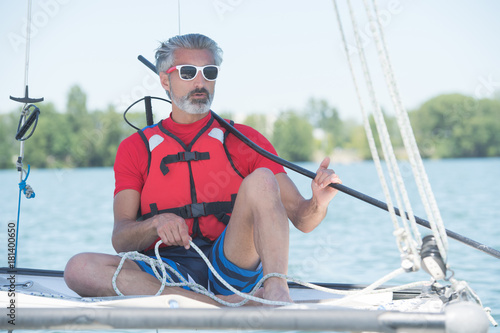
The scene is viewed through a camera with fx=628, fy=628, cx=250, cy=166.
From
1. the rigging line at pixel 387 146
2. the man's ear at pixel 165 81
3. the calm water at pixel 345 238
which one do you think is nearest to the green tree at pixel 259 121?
the calm water at pixel 345 238

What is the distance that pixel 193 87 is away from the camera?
2.83 meters

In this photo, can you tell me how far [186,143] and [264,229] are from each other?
2.67ft

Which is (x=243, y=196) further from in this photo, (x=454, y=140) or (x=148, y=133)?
(x=454, y=140)

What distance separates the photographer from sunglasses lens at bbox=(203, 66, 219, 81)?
2801mm

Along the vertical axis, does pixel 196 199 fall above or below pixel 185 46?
below

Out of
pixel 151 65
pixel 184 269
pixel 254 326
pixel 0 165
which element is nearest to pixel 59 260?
pixel 151 65

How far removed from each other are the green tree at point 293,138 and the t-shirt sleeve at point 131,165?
39275 millimetres

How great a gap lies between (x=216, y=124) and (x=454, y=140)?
1681 inches

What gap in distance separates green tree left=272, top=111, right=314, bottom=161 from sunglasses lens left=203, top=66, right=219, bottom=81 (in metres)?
39.3

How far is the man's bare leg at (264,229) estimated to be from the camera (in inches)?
86.8

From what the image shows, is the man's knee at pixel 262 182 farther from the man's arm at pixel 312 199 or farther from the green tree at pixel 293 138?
the green tree at pixel 293 138

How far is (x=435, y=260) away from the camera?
5.94 ft

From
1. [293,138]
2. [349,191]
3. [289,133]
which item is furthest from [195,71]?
[289,133]

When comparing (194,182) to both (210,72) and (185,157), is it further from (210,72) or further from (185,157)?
(210,72)
